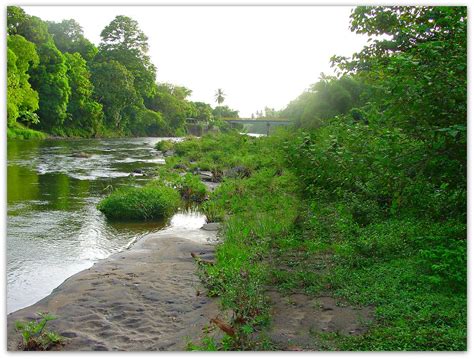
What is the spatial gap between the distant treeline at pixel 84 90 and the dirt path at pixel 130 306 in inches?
633

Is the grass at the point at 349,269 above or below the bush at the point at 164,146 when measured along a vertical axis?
below

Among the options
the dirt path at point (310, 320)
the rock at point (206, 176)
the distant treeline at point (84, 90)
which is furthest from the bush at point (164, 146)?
the dirt path at point (310, 320)

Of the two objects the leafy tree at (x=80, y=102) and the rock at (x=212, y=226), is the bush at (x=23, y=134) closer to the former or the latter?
the leafy tree at (x=80, y=102)

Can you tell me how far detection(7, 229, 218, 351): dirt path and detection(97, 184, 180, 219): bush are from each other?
3.64m

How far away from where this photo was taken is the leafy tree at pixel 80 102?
121ft

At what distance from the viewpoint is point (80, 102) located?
36688 mm

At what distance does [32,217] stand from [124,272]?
512 cm

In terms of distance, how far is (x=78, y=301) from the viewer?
5.54 meters

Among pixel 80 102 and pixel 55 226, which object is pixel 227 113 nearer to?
pixel 80 102

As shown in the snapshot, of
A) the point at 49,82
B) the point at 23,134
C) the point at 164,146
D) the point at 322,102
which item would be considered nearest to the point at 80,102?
the point at 49,82

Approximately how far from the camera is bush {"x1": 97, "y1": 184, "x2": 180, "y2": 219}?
441 inches

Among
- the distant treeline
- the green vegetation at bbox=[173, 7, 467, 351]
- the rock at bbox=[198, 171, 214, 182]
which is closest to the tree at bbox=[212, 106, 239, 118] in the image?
the distant treeline

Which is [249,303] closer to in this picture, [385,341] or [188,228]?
[385,341]

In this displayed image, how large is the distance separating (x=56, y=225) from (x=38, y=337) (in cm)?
610
